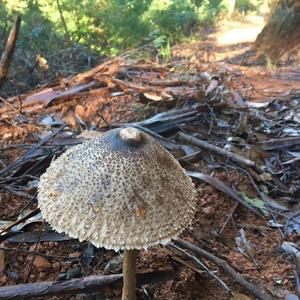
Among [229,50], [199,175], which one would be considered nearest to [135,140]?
[199,175]

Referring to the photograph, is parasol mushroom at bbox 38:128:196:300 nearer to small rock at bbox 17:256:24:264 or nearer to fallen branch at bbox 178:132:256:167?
small rock at bbox 17:256:24:264

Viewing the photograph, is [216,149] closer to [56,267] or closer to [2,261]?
[56,267]

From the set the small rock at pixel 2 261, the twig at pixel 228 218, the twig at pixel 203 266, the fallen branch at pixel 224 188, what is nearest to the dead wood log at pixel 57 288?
the small rock at pixel 2 261

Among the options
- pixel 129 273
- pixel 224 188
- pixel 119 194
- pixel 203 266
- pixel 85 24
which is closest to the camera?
pixel 119 194

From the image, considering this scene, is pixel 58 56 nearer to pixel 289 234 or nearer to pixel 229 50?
pixel 229 50

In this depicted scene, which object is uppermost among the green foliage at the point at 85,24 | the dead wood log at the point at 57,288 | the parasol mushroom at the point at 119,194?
the parasol mushroom at the point at 119,194

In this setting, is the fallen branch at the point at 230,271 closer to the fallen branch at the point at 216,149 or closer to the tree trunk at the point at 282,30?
the fallen branch at the point at 216,149

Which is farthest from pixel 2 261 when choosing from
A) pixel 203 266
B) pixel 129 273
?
pixel 203 266

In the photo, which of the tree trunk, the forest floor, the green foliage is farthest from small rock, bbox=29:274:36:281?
the tree trunk
